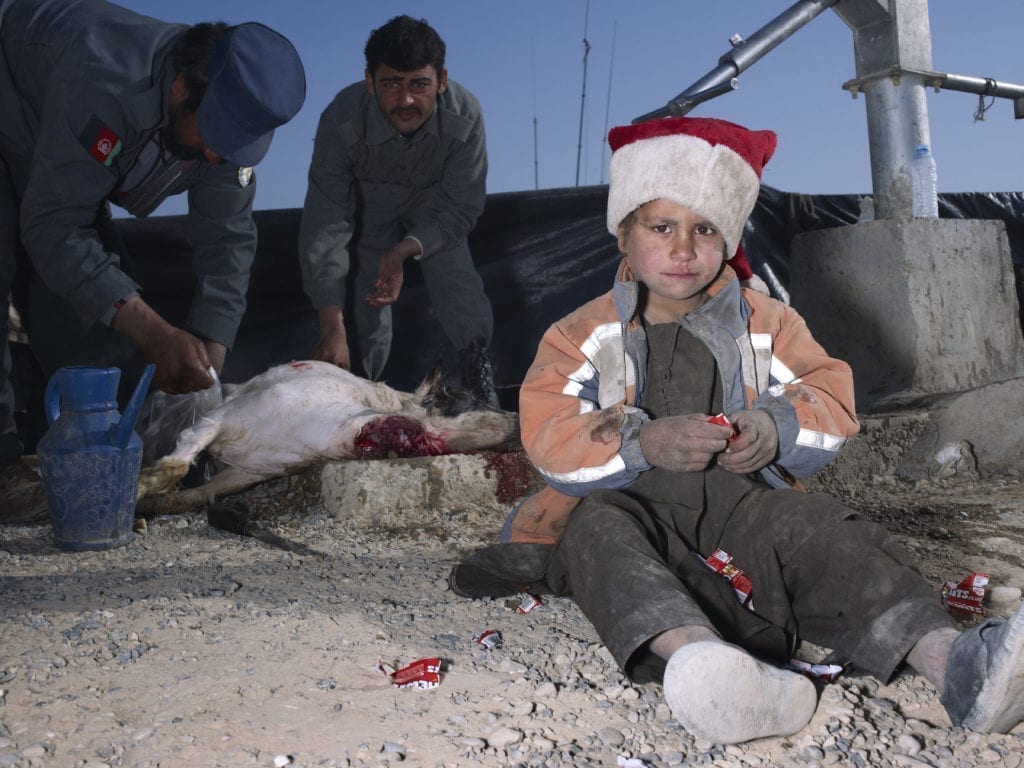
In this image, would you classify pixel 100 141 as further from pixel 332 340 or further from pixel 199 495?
pixel 199 495

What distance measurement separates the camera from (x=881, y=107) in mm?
4430

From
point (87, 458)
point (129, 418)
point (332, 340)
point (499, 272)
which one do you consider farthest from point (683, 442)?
point (499, 272)

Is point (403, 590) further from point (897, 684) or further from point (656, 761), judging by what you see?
point (897, 684)

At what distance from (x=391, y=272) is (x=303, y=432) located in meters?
0.92

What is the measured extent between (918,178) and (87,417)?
3877mm

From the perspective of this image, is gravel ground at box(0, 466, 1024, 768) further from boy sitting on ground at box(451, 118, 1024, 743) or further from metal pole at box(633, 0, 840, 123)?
metal pole at box(633, 0, 840, 123)

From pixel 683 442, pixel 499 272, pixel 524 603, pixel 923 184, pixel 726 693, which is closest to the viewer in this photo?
pixel 726 693

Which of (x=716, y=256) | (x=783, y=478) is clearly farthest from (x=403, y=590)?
(x=716, y=256)

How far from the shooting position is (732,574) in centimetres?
193

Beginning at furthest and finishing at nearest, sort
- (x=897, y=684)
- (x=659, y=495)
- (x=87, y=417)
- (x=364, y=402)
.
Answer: (x=364, y=402) → (x=87, y=417) → (x=659, y=495) → (x=897, y=684)

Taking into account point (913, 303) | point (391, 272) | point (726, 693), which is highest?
point (391, 272)

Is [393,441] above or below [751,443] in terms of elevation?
below

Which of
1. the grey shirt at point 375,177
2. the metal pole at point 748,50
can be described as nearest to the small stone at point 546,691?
the grey shirt at point 375,177

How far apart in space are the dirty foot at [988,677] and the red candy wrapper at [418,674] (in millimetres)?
932
